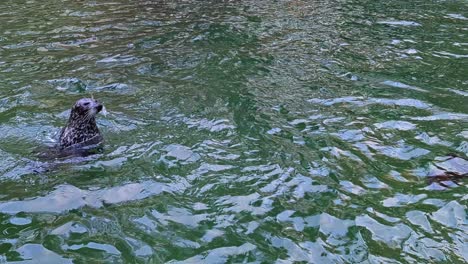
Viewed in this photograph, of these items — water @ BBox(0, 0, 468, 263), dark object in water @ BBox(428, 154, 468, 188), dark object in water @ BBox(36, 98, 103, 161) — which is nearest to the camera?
water @ BBox(0, 0, 468, 263)

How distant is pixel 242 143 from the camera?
8.40m

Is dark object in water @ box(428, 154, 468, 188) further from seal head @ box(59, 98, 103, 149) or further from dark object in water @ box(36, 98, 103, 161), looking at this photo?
seal head @ box(59, 98, 103, 149)

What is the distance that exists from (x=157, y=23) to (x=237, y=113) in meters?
7.23

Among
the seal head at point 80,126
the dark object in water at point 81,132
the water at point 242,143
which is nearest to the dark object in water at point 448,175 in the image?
the water at point 242,143

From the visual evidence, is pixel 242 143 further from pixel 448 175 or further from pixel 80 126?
pixel 448 175

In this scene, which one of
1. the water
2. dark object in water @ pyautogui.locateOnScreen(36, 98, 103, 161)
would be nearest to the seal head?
dark object in water @ pyautogui.locateOnScreen(36, 98, 103, 161)

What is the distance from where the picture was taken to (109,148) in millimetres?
8383

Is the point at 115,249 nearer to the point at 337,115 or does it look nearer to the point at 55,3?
the point at 337,115

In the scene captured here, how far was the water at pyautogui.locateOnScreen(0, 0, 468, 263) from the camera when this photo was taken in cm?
616

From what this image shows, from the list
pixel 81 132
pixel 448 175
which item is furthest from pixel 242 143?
pixel 448 175

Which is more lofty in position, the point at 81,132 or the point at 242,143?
the point at 81,132

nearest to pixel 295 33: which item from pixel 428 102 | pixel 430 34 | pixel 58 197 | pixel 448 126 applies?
pixel 430 34

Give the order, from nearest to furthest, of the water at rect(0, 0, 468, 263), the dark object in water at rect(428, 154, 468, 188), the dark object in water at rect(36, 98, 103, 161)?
the water at rect(0, 0, 468, 263)
the dark object in water at rect(428, 154, 468, 188)
the dark object in water at rect(36, 98, 103, 161)

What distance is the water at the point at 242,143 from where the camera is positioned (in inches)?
243
